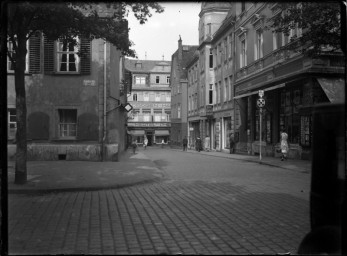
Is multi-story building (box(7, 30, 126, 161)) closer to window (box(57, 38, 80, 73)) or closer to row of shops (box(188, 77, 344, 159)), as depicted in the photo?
window (box(57, 38, 80, 73))

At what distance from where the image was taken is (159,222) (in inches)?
248

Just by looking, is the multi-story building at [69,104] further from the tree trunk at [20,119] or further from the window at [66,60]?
the tree trunk at [20,119]

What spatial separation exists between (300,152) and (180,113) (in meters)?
34.0

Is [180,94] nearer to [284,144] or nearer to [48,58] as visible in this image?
[284,144]

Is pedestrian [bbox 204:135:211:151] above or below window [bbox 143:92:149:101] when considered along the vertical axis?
below

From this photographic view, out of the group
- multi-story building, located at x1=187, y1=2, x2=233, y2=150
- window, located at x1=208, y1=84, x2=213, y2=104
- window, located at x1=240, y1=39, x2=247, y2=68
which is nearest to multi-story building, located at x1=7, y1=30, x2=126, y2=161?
window, located at x1=240, y1=39, x2=247, y2=68

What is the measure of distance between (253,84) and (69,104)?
13014 mm

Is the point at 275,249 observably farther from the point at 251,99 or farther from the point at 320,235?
the point at 251,99

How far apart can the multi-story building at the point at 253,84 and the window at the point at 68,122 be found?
9203mm

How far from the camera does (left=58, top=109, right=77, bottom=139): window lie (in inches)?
786

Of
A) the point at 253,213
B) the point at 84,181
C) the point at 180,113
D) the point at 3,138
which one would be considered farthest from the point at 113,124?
the point at 180,113

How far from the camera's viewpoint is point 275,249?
4.73 meters

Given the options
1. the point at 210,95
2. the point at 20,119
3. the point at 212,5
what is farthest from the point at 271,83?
the point at 212,5

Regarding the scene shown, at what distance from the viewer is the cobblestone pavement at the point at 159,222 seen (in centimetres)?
482
